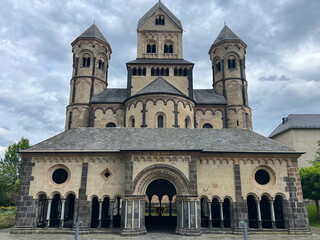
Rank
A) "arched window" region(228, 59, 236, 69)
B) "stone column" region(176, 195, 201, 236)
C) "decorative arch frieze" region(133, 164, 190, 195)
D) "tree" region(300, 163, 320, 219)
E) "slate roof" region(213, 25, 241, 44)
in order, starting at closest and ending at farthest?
"stone column" region(176, 195, 201, 236)
"decorative arch frieze" region(133, 164, 190, 195)
"tree" region(300, 163, 320, 219)
"arched window" region(228, 59, 236, 69)
"slate roof" region(213, 25, 241, 44)

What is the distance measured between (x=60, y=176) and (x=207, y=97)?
2604 centimetres

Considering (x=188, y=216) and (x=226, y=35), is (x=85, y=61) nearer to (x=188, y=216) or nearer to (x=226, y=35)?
(x=226, y=35)

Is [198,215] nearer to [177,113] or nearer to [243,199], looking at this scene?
[243,199]

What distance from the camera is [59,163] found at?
59.8 feet

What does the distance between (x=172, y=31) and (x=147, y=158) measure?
32.1 meters

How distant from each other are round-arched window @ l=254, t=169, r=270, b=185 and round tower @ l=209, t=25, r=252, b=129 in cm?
1740

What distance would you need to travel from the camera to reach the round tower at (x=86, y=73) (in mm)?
36000

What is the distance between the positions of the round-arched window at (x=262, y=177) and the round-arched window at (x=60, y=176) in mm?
15504

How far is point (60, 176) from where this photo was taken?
741 inches

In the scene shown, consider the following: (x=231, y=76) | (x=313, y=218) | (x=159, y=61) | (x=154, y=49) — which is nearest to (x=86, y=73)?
(x=159, y=61)

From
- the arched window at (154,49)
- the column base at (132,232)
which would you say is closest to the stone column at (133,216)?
the column base at (132,232)

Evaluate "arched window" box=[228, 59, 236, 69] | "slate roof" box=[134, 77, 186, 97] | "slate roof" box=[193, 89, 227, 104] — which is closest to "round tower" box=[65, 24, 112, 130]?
"slate roof" box=[134, 77, 186, 97]

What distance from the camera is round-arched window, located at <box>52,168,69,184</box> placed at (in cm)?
1859

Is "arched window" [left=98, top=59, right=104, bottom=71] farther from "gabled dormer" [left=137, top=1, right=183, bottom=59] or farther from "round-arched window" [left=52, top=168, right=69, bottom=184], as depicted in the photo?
"round-arched window" [left=52, top=168, right=69, bottom=184]
